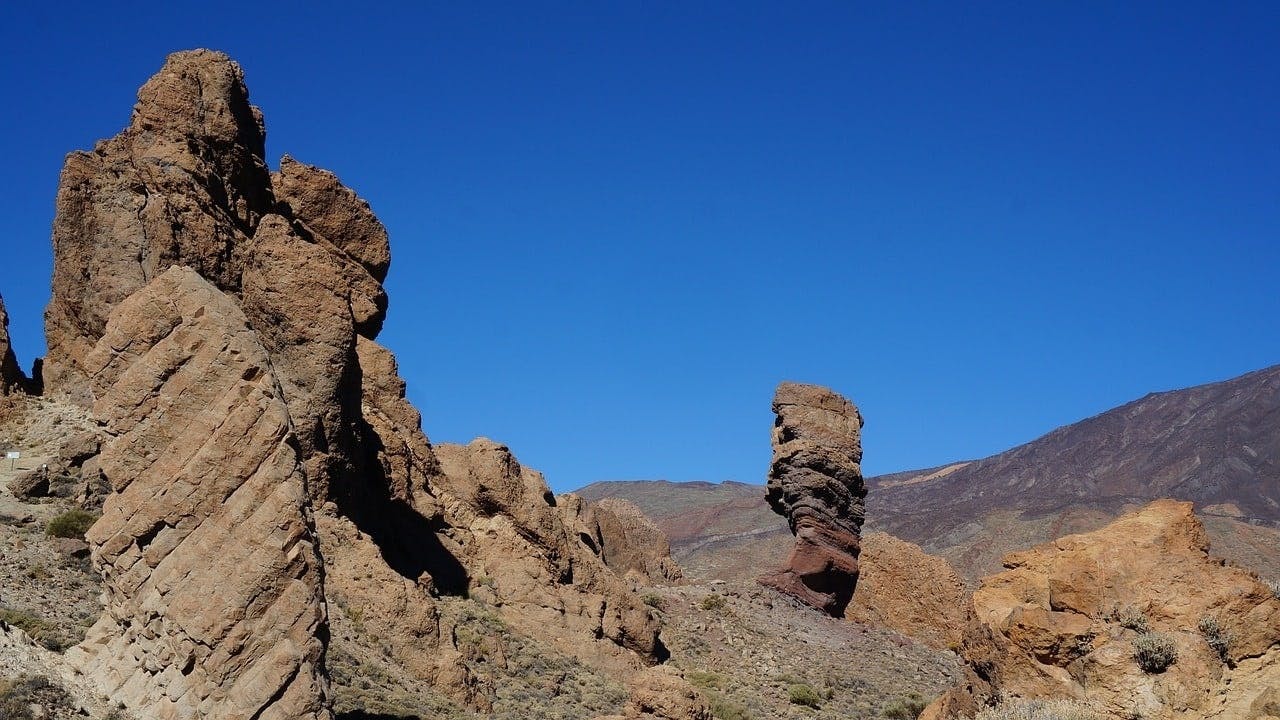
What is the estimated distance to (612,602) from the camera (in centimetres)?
3262

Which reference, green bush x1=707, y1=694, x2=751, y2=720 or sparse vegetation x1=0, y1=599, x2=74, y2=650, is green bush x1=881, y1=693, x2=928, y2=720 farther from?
sparse vegetation x1=0, y1=599, x2=74, y2=650

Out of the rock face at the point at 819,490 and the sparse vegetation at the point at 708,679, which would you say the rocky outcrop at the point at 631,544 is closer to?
the rock face at the point at 819,490

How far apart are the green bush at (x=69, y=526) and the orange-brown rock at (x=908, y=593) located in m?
30.4

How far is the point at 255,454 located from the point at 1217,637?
10917mm

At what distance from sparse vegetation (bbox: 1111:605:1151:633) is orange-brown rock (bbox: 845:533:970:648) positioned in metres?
33.8

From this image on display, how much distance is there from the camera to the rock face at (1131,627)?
38.8 feet

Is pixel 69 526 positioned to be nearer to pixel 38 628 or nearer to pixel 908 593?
pixel 38 628

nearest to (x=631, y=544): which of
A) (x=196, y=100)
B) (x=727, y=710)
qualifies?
(x=727, y=710)

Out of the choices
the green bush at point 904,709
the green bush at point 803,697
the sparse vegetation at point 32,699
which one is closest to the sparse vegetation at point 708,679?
the green bush at point 803,697

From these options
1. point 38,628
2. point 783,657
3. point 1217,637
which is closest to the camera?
point 1217,637

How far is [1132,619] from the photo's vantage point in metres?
12.5

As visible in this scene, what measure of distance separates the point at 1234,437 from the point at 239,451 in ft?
530

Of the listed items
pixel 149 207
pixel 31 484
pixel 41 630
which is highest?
pixel 149 207

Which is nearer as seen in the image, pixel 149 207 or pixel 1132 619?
pixel 1132 619
